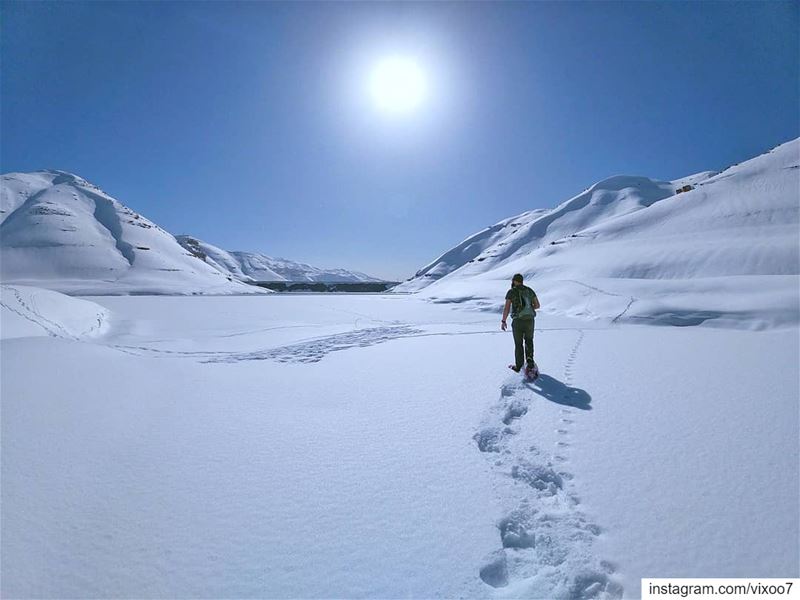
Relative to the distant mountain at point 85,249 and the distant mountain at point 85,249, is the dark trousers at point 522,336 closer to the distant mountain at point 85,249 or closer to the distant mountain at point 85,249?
the distant mountain at point 85,249

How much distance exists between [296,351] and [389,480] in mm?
6932

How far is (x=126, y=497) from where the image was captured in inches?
120

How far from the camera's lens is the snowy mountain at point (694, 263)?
1388 cm

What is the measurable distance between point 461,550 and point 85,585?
2531 mm

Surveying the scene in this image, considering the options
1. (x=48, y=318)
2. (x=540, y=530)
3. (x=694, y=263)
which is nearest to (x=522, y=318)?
(x=540, y=530)

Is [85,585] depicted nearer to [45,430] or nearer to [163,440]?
[163,440]

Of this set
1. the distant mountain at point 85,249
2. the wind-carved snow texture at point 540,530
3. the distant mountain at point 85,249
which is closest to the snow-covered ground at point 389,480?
the wind-carved snow texture at point 540,530

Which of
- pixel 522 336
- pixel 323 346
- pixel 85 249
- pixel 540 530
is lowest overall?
pixel 540 530

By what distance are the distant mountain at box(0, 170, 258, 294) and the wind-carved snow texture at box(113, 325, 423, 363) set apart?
7571 cm

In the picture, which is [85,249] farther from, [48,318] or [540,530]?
[540,530]

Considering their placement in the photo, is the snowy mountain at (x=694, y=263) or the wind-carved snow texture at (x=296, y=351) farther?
the snowy mountain at (x=694, y=263)

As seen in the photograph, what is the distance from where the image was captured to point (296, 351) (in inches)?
380

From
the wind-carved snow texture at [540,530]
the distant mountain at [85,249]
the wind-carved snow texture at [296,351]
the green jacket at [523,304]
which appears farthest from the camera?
the distant mountain at [85,249]

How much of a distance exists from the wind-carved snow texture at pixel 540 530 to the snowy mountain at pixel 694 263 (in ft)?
42.9
